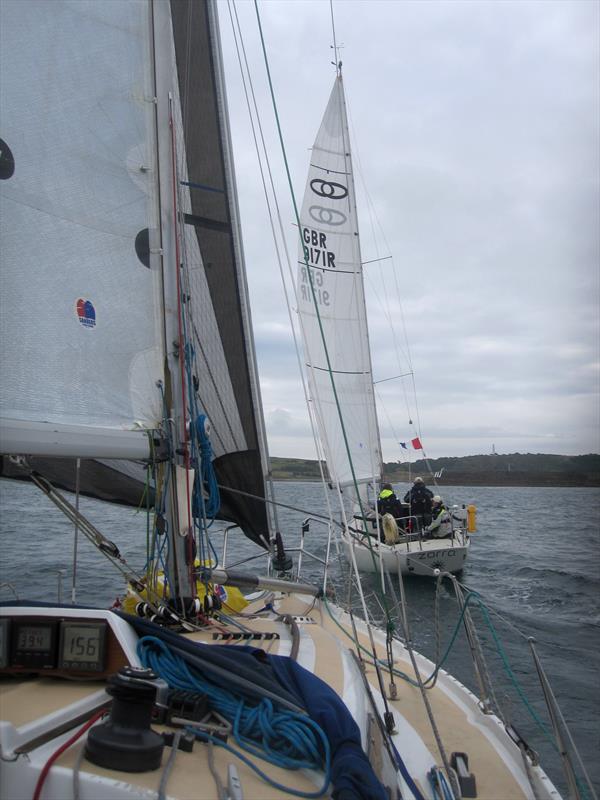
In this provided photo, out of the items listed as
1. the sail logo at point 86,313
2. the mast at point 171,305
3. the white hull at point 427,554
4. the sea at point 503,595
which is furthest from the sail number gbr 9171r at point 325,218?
the sail logo at point 86,313

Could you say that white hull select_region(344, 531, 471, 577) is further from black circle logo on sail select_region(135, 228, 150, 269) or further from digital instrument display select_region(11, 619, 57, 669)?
digital instrument display select_region(11, 619, 57, 669)

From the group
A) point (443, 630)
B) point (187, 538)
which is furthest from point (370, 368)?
point (187, 538)

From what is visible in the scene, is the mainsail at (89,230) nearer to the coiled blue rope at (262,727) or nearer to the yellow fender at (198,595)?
the yellow fender at (198,595)

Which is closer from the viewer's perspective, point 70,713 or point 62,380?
point 70,713

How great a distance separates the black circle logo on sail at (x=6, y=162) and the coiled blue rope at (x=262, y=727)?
2.38m

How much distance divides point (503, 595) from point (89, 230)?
1095 centimetres

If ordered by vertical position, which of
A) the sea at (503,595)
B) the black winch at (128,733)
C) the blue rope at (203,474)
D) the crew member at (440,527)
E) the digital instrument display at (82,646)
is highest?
the blue rope at (203,474)

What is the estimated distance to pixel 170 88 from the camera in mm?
3746

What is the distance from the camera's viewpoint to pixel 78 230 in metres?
3.38

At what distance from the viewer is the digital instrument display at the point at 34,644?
2326 mm

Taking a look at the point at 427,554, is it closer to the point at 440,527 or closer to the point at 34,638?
the point at 440,527

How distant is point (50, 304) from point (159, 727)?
6.92 feet

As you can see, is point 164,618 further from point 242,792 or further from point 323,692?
point 242,792

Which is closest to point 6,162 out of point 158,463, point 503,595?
point 158,463
